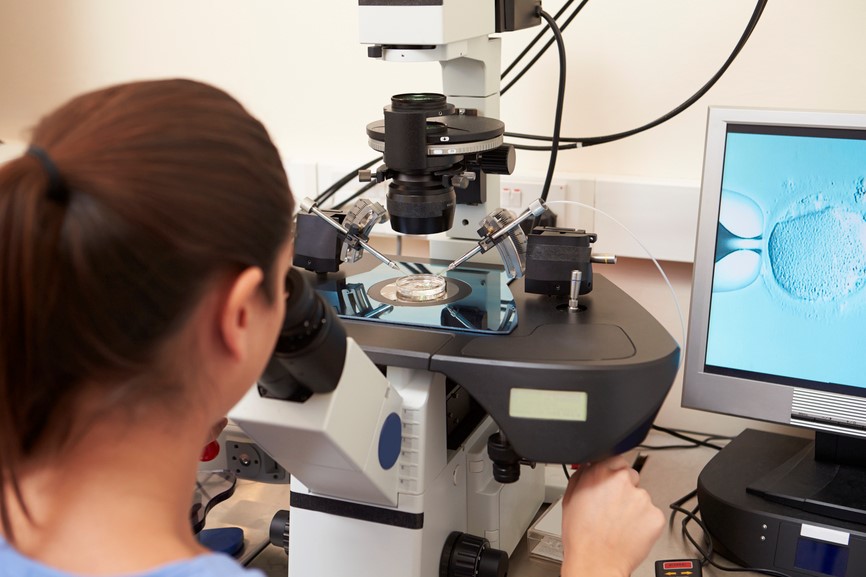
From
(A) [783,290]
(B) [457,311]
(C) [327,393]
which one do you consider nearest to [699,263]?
(A) [783,290]

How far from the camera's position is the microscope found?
34.3 inches

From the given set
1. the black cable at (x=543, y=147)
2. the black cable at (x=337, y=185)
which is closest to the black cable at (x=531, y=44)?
the black cable at (x=543, y=147)

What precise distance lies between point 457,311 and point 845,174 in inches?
18.7

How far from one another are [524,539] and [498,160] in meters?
0.49

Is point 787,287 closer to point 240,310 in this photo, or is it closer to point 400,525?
point 400,525

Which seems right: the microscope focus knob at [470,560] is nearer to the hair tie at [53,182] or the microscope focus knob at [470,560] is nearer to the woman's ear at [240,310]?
the woman's ear at [240,310]

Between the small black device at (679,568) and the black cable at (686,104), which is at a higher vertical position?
the black cable at (686,104)

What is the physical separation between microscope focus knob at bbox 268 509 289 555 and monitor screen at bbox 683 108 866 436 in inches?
20.8

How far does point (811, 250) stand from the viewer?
108 centimetres

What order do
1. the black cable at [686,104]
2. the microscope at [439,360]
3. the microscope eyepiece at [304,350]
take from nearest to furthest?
1. the microscope eyepiece at [304,350]
2. the microscope at [439,360]
3. the black cable at [686,104]

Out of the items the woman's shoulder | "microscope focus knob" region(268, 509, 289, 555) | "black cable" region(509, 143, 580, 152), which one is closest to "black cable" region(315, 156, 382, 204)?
"black cable" region(509, 143, 580, 152)

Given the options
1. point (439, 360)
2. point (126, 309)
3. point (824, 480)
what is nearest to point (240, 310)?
point (126, 309)

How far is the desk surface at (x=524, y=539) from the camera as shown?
1132 mm

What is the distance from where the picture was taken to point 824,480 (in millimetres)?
1133
